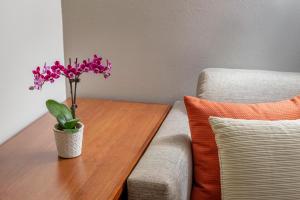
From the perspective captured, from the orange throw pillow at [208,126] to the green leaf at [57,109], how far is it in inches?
17.2

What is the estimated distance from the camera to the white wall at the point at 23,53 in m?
1.48

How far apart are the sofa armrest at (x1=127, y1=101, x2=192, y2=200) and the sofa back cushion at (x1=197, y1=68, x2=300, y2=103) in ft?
0.71

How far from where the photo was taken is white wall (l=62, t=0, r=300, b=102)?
71.0 inches

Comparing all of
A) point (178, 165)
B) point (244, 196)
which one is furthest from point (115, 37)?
point (244, 196)

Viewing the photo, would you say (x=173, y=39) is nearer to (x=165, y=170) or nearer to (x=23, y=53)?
(x=23, y=53)

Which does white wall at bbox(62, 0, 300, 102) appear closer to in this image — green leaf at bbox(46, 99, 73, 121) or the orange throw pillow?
the orange throw pillow

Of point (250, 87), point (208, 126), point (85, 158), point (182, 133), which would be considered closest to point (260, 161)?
point (208, 126)

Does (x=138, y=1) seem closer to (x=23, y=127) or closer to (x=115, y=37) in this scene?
(x=115, y=37)

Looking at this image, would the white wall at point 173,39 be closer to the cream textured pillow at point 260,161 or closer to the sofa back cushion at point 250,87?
the sofa back cushion at point 250,87

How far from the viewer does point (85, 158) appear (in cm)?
139

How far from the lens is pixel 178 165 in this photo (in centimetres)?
126

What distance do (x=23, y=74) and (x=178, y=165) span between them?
30.3 inches

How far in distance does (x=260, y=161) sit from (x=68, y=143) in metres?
0.64

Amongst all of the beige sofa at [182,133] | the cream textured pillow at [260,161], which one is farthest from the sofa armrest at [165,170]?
the cream textured pillow at [260,161]
